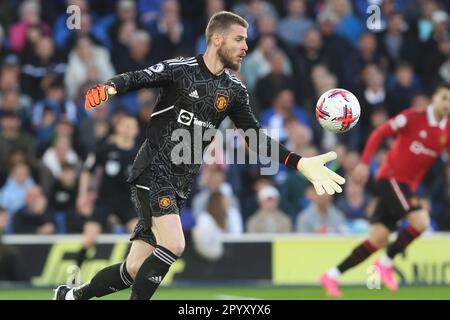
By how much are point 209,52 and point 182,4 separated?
863 centimetres

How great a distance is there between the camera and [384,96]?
15.2 m

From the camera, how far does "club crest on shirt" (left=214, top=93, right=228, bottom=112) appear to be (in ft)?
25.7

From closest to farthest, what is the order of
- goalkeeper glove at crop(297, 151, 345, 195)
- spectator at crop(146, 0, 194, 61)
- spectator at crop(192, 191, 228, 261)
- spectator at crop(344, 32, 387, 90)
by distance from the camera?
goalkeeper glove at crop(297, 151, 345, 195), spectator at crop(192, 191, 228, 261), spectator at crop(146, 0, 194, 61), spectator at crop(344, 32, 387, 90)

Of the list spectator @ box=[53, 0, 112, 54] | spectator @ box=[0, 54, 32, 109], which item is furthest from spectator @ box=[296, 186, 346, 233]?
spectator @ box=[0, 54, 32, 109]

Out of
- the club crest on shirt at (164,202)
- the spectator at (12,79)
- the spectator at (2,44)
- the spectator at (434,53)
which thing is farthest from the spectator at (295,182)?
the club crest on shirt at (164,202)

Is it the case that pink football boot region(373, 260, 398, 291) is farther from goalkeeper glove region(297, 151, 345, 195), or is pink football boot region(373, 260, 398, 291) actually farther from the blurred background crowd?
goalkeeper glove region(297, 151, 345, 195)

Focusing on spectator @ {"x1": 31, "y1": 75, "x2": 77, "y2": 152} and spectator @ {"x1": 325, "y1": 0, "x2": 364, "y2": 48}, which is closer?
spectator @ {"x1": 31, "y1": 75, "x2": 77, "y2": 152}

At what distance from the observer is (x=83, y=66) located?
14.8 m

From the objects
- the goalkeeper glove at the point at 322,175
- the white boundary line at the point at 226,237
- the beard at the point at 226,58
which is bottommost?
the white boundary line at the point at 226,237

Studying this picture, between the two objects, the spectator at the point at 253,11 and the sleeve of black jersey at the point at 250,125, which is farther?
the spectator at the point at 253,11

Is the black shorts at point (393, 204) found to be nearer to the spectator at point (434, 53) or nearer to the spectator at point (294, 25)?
the spectator at point (434, 53)

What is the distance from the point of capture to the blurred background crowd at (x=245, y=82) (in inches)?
528

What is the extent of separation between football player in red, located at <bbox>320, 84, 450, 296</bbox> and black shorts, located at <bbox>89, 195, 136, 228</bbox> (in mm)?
2625
